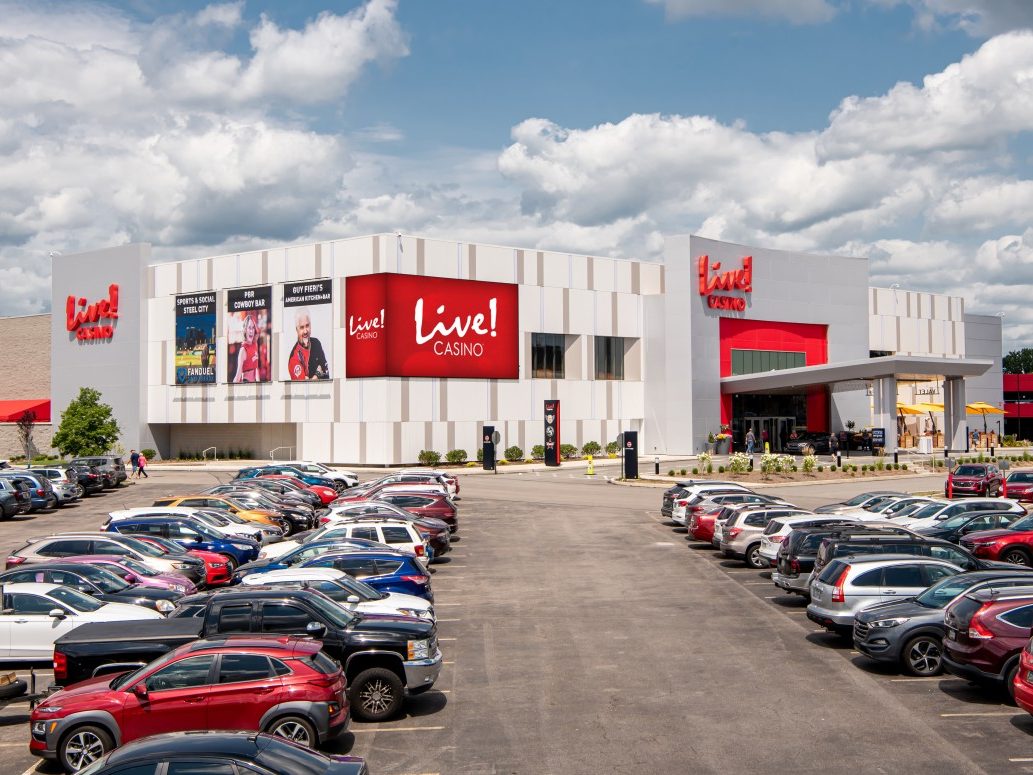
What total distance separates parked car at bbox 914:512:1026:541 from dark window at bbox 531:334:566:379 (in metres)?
41.2

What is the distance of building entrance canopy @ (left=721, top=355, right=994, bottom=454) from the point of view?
6197cm

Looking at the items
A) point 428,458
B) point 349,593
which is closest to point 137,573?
point 349,593

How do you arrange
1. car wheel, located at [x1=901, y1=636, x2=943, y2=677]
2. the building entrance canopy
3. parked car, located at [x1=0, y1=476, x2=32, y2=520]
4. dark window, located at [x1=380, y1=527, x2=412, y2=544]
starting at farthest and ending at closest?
1. the building entrance canopy
2. parked car, located at [x1=0, y1=476, x2=32, y2=520]
3. dark window, located at [x1=380, y1=527, x2=412, y2=544]
4. car wheel, located at [x1=901, y1=636, x2=943, y2=677]

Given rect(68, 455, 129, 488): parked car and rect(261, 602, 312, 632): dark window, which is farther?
rect(68, 455, 129, 488): parked car

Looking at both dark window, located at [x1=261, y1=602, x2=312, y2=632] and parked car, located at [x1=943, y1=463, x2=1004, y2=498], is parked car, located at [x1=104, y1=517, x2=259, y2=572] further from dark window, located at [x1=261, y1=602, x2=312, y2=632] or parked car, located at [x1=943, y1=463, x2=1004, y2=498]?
parked car, located at [x1=943, y1=463, x2=1004, y2=498]

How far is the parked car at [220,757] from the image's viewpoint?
24.2 feet

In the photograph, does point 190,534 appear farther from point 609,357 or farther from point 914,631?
point 609,357

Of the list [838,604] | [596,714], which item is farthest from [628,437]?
[596,714]

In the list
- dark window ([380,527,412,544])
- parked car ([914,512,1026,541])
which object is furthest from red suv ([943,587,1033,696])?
dark window ([380,527,412,544])

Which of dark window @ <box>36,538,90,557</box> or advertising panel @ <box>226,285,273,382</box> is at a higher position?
advertising panel @ <box>226,285,273,382</box>

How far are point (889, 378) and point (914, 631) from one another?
50.9 meters

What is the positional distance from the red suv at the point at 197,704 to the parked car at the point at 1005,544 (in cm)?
1810

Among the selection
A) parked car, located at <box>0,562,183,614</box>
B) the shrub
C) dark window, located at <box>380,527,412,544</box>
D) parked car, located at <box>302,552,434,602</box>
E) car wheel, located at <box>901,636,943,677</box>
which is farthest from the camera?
the shrub

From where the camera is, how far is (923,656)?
1530 centimetres
